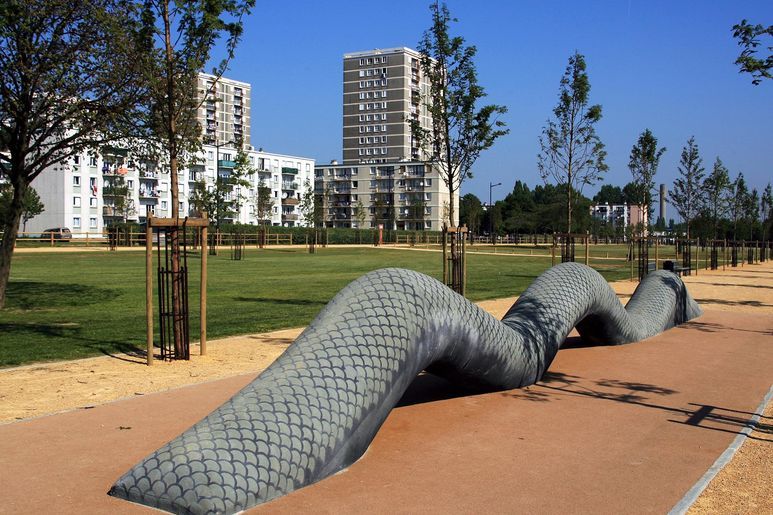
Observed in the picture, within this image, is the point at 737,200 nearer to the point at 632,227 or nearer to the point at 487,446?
the point at 632,227

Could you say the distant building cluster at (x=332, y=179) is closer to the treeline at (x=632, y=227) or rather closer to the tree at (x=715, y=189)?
the treeline at (x=632, y=227)

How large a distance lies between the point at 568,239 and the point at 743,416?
17.9 m

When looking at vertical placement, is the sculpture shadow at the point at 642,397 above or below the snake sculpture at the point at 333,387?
A: below

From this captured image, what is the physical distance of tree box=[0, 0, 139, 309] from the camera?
640 inches

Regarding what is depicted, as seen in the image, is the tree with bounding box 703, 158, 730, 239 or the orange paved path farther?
the tree with bounding box 703, 158, 730, 239

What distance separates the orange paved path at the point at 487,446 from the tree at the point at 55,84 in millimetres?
10579

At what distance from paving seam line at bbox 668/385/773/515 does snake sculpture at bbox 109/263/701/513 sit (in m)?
2.76

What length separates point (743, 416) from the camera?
8289 mm

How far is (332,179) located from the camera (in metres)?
142

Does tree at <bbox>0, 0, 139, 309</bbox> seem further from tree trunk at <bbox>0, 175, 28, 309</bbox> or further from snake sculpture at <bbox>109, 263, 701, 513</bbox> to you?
snake sculpture at <bbox>109, 263, 701, 513</bbox>

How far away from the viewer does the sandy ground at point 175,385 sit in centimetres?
578

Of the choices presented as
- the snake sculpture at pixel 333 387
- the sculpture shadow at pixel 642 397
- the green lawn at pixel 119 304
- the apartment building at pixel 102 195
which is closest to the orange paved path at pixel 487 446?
the sculpture shadow at pixel 642 397

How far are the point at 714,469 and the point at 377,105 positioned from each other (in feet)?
473

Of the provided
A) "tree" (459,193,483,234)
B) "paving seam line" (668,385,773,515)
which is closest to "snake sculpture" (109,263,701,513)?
"paving seam line" (668,385,773,515)
